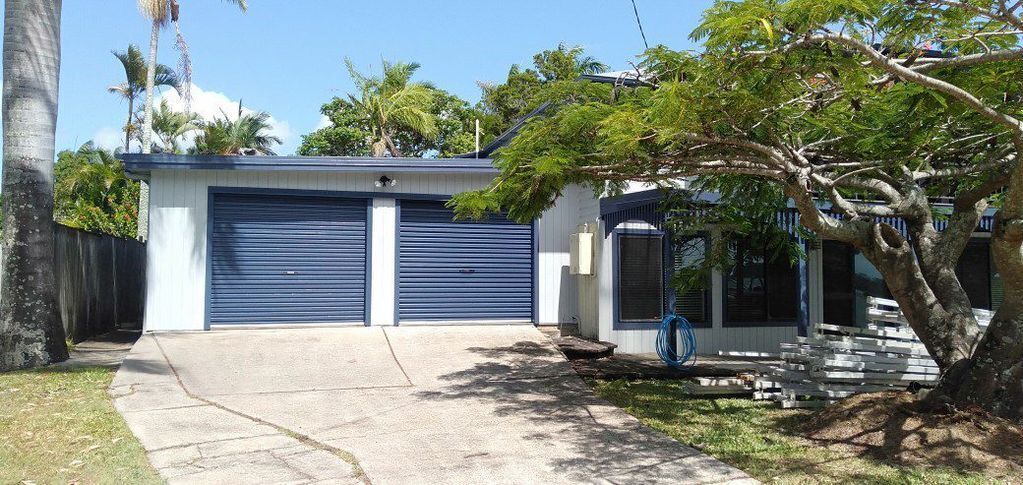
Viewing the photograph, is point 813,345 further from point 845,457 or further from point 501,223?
point 501,223

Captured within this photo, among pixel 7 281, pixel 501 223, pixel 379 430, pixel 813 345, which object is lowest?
pixel 379 430

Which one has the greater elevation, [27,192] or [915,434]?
[27,192]

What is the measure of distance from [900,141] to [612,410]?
158 inches

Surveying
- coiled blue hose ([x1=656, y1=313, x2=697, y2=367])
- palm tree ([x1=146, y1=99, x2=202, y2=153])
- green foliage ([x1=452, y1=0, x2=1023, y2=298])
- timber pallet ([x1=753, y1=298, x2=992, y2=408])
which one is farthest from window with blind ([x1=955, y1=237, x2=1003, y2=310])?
palm tree ([x1=146, y1=99, x2=202, y2=153])

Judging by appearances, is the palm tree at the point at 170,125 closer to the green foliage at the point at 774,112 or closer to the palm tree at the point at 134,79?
the palm tree at the point at 134,79

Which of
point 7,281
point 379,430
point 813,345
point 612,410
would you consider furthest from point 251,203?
point 813,345

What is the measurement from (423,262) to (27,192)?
5858mm

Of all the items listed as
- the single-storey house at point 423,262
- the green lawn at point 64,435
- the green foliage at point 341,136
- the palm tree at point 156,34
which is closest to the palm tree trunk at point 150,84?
the palm tree at point 156,34

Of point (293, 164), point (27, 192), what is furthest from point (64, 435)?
point (293, 164)

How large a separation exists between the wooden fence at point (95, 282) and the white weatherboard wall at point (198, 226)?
1.38 meters

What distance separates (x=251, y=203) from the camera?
40.0ft

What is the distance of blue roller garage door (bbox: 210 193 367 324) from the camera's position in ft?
39.7

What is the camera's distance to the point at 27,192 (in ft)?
31.2

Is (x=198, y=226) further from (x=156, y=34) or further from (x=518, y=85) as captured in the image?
(x=518, y=85)
